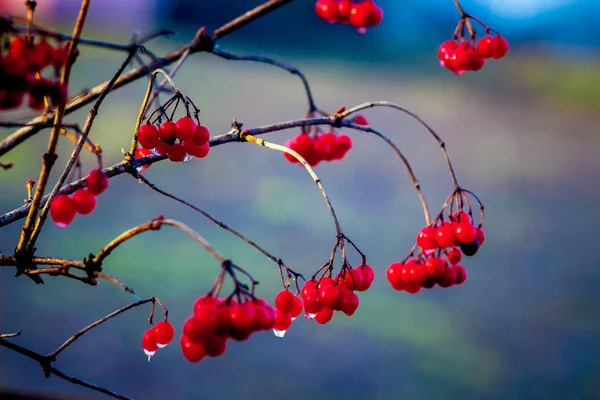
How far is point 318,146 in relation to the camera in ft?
3.06

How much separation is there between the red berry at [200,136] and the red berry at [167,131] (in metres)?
0.02

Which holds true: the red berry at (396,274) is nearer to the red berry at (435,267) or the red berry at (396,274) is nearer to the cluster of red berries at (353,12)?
the red berry at (435,267)

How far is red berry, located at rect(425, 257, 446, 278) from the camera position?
769 millimetres

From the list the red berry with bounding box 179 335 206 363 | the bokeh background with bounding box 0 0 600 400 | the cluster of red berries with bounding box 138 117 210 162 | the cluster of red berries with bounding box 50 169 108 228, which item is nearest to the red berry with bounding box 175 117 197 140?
the cluster of red berries with bounding box 138 117 210 162

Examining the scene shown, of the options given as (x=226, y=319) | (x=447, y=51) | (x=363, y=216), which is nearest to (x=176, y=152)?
(x=226, y=319)

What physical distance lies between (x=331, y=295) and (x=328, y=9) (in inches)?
14.5

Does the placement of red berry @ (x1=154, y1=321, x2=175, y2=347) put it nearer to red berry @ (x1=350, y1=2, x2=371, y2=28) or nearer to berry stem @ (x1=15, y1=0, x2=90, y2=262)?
berry stem @ (x1=15, y1=0, x2=90, y2=262)

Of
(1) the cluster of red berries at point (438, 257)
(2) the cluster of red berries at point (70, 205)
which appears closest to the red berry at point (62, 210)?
(2) the cluster of red berries at point (70, 205)

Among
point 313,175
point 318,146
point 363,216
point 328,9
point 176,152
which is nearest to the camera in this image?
point 313,175

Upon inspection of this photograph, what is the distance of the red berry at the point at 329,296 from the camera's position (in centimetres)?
64

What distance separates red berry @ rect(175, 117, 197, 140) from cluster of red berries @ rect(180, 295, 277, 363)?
0.73 feet

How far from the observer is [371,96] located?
562 cm

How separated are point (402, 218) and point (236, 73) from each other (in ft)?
8.62

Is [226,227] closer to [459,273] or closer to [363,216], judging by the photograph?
[459,273]
